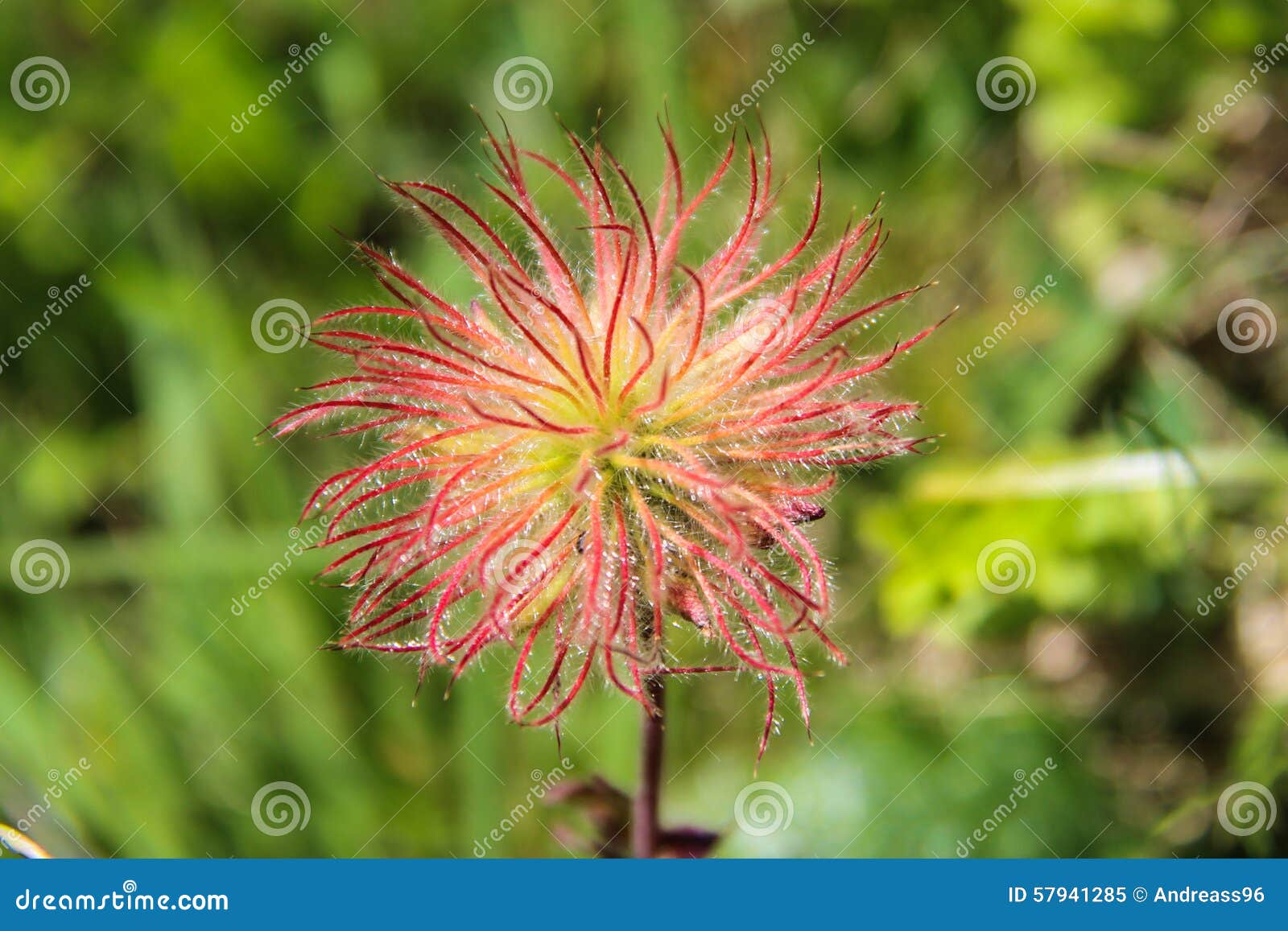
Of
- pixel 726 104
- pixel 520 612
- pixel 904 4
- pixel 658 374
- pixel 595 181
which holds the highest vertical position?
pixel 904 4

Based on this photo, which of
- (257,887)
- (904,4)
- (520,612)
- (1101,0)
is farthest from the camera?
(904,4)

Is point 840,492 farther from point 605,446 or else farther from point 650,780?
point 605,446

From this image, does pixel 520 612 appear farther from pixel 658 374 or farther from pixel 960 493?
pixel 960 493

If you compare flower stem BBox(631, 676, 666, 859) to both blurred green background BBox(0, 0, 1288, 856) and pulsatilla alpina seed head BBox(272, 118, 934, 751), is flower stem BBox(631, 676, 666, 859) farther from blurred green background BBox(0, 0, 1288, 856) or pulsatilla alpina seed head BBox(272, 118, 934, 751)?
blurred green background BBox(0, 0, 1288, 856)

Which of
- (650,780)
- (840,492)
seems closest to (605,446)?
(650,780)

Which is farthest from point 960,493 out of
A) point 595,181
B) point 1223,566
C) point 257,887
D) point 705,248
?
point 257,887

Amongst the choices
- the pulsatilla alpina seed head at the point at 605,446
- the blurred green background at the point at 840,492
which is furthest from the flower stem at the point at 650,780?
the blurred green background at the point at 840,492

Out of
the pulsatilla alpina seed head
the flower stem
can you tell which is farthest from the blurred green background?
the pulsatilla alpina seed head
